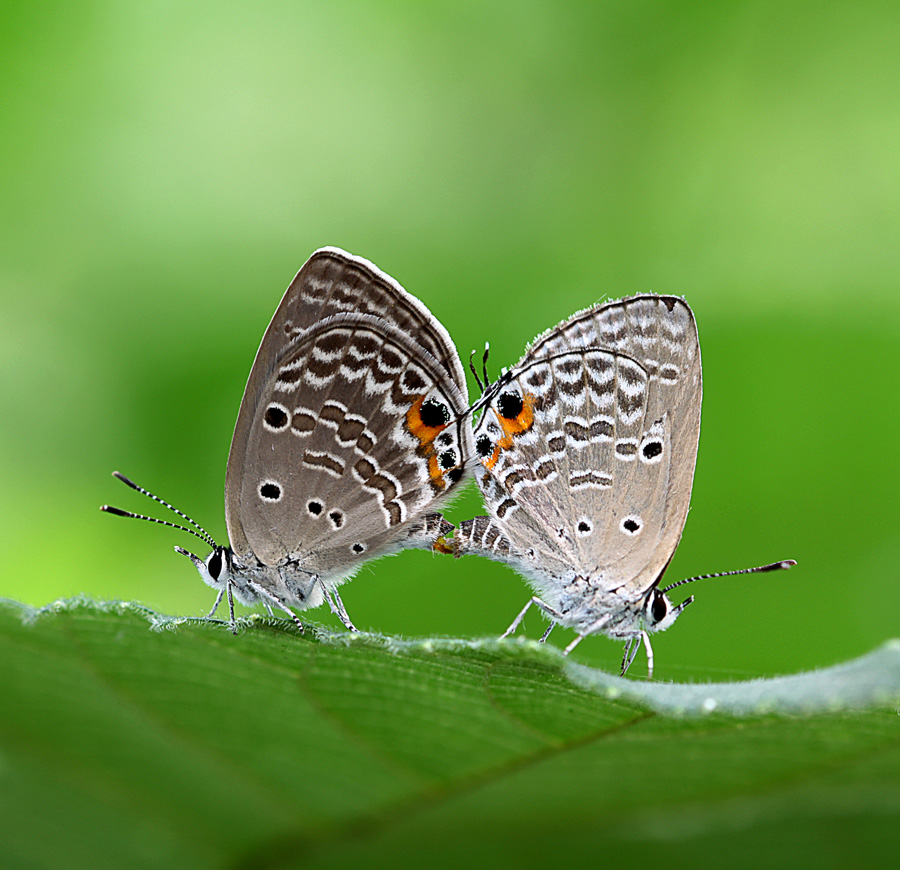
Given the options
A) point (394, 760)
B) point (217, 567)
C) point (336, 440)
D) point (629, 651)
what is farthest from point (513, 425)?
point (394, 760)

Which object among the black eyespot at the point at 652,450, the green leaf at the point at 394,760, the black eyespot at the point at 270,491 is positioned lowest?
the green leaf at the point at 394,760

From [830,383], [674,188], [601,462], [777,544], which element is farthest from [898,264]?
[601,462]

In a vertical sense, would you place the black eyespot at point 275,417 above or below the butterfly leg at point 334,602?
above

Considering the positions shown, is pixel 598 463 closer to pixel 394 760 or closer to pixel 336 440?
pixel 336 440

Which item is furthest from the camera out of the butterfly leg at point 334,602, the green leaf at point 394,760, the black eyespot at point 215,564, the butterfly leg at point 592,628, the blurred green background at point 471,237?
the blurred green background at point 471,237

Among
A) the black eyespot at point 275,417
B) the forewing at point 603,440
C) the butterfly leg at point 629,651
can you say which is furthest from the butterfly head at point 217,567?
the butterfly leg at point 629,651

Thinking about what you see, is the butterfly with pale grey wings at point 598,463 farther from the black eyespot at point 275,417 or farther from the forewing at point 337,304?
the black eyespot at point 275,417

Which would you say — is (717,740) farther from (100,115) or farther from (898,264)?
(100,115)
